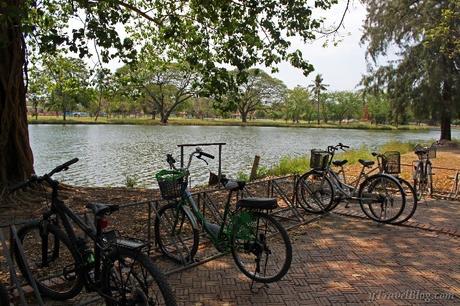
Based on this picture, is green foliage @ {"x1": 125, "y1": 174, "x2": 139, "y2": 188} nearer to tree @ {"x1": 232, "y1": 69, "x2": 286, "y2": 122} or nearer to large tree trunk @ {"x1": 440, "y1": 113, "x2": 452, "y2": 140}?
large tree trunk @ {"x1": 440, "y1": 113, "x2": 452, "y2": 140}

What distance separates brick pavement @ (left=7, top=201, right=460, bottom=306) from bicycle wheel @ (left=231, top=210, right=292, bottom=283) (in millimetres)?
131

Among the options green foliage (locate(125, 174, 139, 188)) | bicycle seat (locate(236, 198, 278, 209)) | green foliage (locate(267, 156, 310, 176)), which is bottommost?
green foliage (locate(125, 174, 139, 188))

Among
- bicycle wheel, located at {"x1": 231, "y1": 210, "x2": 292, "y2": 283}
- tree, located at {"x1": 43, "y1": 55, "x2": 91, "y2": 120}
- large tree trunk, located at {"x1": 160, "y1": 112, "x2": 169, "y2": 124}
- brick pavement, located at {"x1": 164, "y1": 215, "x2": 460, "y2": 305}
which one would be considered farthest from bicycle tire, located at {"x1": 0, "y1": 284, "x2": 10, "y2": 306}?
large tree trunk, located at {"x1": 160, "y1": 112, "x2": 169, "y2": 124}

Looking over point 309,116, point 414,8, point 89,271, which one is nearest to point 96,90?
point 89,271

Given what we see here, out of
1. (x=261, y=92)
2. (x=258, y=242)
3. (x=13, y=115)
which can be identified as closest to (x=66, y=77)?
(x=13, y=115)

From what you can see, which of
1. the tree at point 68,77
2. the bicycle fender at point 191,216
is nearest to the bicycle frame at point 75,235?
the bicycle fender at point 191,216

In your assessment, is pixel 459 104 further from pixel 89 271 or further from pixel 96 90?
pixel 89 271

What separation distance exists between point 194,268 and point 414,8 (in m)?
24.8

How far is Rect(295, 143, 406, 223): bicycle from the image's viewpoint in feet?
21.1

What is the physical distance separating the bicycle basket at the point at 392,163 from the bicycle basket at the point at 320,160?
126 cm

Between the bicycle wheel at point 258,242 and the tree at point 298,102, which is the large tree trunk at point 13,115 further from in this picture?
the tree at point 298,102

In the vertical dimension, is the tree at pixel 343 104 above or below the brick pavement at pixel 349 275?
above

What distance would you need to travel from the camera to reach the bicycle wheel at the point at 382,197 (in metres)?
6.37

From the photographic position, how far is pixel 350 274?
441cm
